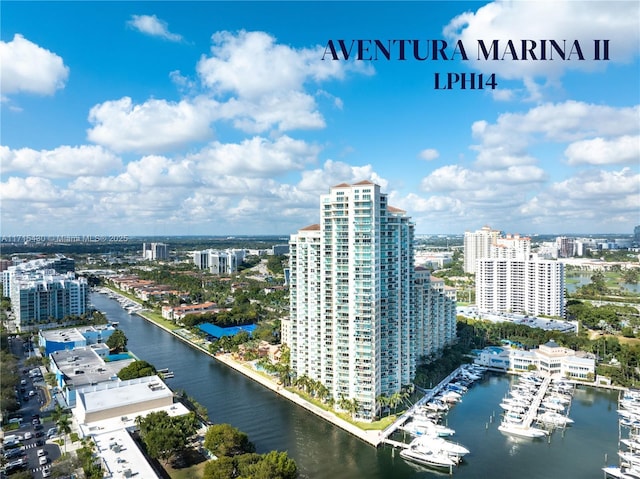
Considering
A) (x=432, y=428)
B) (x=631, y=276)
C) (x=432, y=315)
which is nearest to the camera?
(x=432, y=428)

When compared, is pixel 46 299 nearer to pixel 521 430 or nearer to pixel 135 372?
pixel 135 372

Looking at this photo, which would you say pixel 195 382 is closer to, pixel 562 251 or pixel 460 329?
pixel 460 329

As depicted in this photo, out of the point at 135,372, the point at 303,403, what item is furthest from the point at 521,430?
the point at 135,372

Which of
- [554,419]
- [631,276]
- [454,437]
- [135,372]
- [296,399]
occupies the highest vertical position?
[631,276]

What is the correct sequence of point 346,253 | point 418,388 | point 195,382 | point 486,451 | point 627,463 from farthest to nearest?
point 195,382
point 418,388
point 346,253
point 486,451
point 627,463

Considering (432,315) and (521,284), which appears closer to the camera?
(432,315)

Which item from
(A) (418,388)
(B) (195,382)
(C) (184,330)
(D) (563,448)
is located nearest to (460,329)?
(A) (418,388)

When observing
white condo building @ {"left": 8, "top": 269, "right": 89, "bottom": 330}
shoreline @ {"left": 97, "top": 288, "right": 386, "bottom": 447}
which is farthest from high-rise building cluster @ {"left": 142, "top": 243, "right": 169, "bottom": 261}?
shoreline @ {"left": 97, "top": 288, "right": 386, "bottom": 447}
